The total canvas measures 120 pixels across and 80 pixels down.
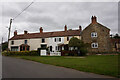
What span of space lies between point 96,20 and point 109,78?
2806 cm

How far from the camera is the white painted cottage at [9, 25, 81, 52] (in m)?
34.6

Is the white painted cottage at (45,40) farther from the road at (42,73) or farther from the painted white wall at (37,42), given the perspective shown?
the road at (42,73)

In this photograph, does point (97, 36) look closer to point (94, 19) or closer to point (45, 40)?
point (94, 19)

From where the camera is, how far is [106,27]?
32531 mm

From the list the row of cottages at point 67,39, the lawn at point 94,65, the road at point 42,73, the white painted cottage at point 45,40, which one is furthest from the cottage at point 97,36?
the road at point 42,73

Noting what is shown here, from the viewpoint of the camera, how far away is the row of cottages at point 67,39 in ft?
104

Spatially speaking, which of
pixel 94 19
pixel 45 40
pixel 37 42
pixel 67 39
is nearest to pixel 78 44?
pixel 67 39

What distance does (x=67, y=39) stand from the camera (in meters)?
34.3

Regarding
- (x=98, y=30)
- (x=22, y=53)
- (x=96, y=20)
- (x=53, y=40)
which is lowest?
(x=22, y=53)

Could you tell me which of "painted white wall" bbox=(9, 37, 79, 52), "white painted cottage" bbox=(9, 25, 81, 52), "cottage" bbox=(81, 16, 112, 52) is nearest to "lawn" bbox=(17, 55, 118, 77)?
"cottage" bbox=(81, 16, 112, 52)

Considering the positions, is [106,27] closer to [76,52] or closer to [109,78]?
[76,52]

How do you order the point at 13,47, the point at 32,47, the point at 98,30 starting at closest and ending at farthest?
the point at 98,30, the point at 32,47, the point at 13,47

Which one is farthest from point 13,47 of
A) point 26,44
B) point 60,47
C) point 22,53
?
point 60,47

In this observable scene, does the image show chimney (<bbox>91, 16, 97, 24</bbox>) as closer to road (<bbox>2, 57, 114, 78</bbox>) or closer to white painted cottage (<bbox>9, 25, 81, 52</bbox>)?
white painted cottage (<bbox>9, 25, 81, 52</bbox>)
